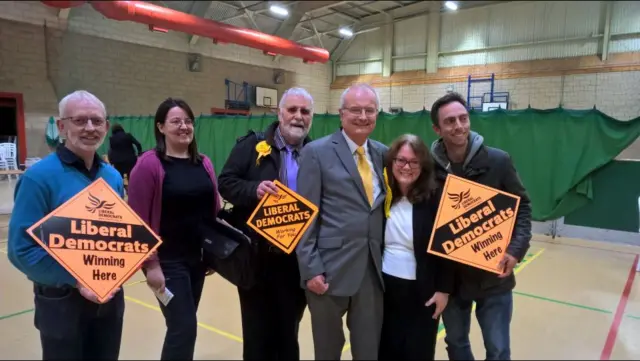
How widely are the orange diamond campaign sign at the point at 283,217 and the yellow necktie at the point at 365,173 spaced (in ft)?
0.63

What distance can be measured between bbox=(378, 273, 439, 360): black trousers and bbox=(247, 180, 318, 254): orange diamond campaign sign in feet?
1.14

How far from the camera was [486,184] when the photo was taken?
1407 mm

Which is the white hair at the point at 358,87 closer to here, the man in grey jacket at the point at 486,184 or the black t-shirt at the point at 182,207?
the man in grey jacket at the point at 486,184

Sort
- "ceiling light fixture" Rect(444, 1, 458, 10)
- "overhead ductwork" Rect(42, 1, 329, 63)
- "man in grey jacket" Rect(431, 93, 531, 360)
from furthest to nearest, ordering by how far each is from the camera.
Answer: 1. "overhead ductwork" Rect(42, 1, 329, 63)
2. "ceiling light fixture" Rect(444, 1, 458, 10)
3. "man in grey jacket" Rect(431, 93, 531, 360)

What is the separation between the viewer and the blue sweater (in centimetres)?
114

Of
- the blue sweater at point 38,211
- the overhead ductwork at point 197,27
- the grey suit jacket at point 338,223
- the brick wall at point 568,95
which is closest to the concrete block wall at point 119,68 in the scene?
the overhead ductwork at point 197,27

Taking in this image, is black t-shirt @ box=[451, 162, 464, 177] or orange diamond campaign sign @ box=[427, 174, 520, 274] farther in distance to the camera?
black t-shirt @ box=[451, 162, 464, 177]

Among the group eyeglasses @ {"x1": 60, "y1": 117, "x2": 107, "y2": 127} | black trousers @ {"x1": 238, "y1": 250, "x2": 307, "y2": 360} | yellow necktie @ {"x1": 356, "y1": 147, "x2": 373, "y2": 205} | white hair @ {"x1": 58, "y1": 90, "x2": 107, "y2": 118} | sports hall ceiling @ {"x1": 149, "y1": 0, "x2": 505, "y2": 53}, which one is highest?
sports hall ceiling @ {"x1": 149, "y1": 0, "x2": 505, "y2": 53}

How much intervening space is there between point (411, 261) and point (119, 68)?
10.5 meters

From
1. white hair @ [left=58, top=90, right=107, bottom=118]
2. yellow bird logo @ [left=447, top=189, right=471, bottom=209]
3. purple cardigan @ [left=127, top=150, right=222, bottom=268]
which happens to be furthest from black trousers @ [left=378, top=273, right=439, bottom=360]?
white hair @ [left=58, top=90, right=107, bottom=118]

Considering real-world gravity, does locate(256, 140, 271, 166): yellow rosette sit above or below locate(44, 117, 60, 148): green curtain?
below

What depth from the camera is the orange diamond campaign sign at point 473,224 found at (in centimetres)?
130

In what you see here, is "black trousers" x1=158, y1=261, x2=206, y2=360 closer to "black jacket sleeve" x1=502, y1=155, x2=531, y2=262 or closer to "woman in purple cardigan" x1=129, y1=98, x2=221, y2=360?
"woman in purple cardigan" x1=129, y1=98, x2=221, y2=360

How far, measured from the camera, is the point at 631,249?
4.50 meters
